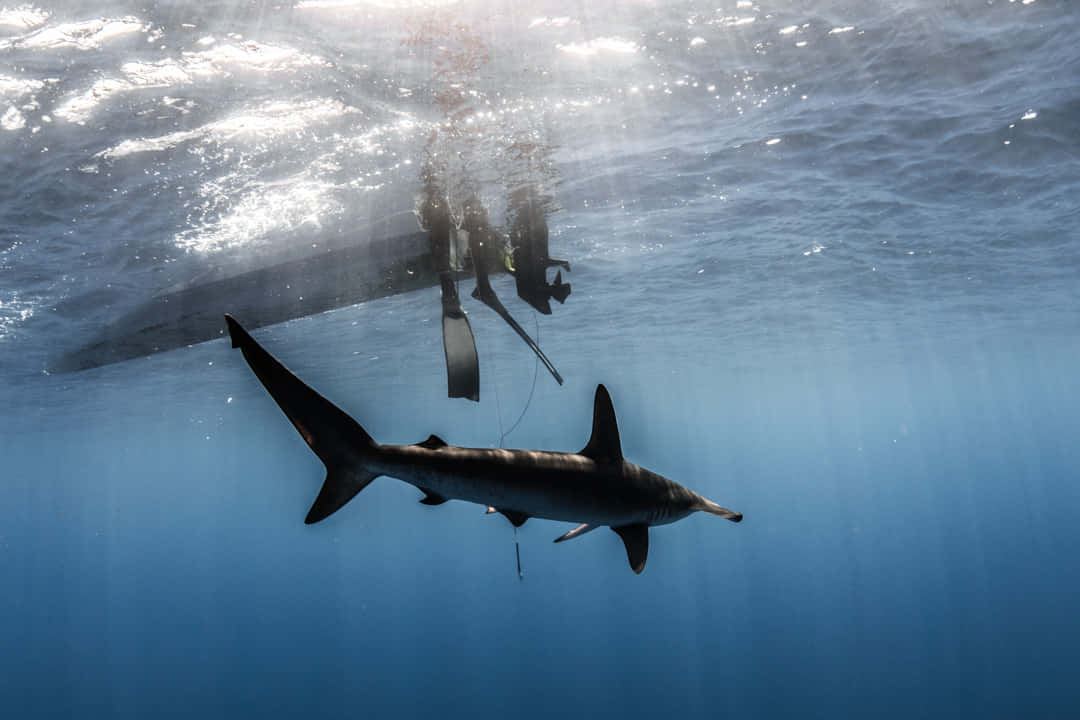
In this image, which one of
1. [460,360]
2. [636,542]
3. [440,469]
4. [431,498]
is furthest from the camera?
[460,360]

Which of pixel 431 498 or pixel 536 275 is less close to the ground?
pixel 536 275

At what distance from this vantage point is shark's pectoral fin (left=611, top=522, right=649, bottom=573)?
7.62 ft

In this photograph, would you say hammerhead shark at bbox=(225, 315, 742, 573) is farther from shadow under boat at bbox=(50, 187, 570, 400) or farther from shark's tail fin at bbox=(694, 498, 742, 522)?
shadow under boat at bbox=(50, 187, 570, 400)

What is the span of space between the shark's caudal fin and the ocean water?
0.61 ft

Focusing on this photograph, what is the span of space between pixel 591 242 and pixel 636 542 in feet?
43.6

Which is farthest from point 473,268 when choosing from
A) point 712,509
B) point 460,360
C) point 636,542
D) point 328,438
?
point 328,438

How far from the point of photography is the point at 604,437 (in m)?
2.11

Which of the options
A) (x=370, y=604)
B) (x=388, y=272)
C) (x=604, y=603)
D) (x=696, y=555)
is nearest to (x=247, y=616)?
(x=370, y=604)

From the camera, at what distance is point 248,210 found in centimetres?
1041

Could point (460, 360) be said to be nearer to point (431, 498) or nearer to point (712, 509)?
point (431, 498)

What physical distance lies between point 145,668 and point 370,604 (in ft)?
84.5

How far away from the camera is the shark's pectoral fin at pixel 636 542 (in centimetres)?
232

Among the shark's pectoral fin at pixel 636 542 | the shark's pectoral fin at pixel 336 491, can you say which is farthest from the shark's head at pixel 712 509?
the shark's pectoral fin at pixel 336 491

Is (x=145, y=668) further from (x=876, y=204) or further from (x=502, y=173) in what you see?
(x=876, y=204)
